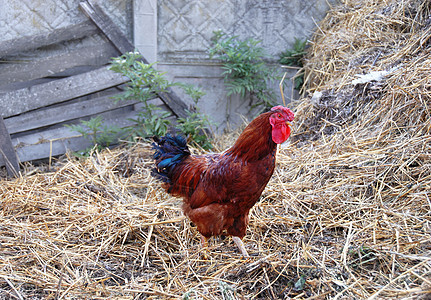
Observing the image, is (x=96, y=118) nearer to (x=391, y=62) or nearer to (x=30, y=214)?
(x=30, y=214)

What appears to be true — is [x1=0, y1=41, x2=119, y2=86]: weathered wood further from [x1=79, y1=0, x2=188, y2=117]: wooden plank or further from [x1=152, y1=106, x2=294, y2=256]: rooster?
[x1=152, y1=106, x2=294, y2=256]: rooster

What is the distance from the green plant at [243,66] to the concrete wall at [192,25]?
183mm

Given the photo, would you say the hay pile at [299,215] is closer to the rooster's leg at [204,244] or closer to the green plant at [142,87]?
the rooster's leg at [204,244]

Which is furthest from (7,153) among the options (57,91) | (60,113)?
(57,91)

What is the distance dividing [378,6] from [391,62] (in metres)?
1.24

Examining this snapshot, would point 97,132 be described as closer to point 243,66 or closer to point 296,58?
point 243,66

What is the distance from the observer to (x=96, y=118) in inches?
166

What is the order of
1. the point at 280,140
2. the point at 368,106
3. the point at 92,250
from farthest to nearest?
the point at 368,106, the point at 92,250, the point at 280,140

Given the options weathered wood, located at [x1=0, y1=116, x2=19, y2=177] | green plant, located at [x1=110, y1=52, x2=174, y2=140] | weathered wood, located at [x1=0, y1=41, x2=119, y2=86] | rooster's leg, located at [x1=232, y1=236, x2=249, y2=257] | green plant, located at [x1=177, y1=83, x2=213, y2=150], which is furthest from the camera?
green plant, located at [x1=177, y1=83, x2=213, y2=150]

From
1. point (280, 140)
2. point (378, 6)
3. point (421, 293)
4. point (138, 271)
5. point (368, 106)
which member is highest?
point (378, 6)

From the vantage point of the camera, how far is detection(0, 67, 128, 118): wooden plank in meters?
4.15

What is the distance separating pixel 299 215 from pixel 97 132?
2.63 m

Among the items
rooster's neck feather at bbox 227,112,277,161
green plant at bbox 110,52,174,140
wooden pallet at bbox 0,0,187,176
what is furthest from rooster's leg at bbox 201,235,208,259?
wooden pallet at bbox 0,0,187,176

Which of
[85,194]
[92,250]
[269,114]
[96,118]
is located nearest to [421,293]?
[269,114]
